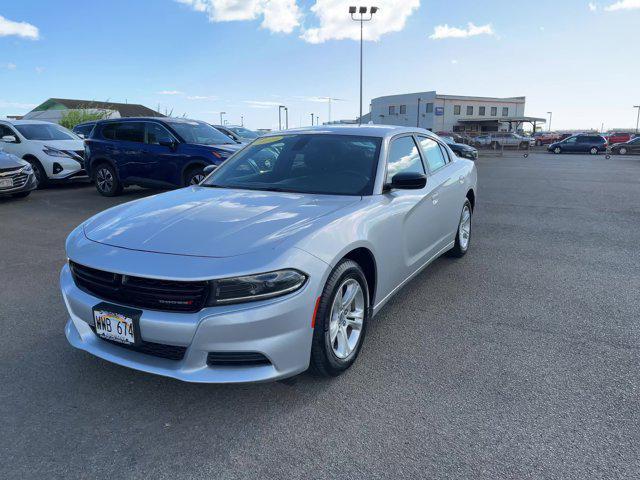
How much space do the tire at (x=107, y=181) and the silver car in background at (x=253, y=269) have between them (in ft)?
25.0

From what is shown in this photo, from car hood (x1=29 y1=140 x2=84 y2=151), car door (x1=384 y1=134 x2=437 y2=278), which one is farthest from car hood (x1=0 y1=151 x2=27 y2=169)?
car door (x1=384 y1=134 x2=437 y2=278)

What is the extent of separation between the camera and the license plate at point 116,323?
249 centimetres

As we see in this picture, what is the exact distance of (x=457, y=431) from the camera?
2.46 metres

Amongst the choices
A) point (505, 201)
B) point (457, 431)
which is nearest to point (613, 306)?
point (457, 431)

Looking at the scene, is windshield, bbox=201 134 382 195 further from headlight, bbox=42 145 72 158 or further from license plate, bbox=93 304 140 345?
headlight, bbox=42 145 72 158

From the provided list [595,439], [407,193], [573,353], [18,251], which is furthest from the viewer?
[18,251]

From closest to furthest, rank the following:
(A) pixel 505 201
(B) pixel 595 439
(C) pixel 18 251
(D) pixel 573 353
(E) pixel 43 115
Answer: (B) pixel 595 439 < (D) pixel 573 353 < (C) pixel 18 251 < (A) pixel 505 201 < (E) pixel 43 115

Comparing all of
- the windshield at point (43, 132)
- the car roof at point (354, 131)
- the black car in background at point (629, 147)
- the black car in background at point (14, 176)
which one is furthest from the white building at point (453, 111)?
the car roof at point (354, 131)

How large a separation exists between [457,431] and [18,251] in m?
→ 5.92

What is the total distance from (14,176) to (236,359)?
31.2ft

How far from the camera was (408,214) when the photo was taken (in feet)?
12.3

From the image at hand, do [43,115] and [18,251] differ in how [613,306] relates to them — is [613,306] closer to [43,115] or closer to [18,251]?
[18,251]

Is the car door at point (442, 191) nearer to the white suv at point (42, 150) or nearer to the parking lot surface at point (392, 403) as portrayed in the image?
the parking lot surface at point (392, 403)

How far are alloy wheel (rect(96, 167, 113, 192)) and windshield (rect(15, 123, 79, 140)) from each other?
2593mm
